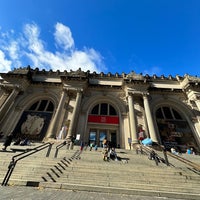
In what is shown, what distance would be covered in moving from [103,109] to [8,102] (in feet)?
42.0

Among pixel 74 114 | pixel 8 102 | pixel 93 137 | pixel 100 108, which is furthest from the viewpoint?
pixel 100 108

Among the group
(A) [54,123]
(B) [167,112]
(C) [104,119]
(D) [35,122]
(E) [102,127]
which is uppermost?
(B) [167,112]

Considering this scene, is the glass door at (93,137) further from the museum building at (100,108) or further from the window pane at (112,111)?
the window pane at (112,111)

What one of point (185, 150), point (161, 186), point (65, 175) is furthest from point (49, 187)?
point (185, 150)

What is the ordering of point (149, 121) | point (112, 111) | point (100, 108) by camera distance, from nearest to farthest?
1. point (149, 121)
2. point (112, 111)
3. point (100, 108)

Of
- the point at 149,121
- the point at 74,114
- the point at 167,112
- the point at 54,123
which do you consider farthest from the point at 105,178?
the point at 167,112

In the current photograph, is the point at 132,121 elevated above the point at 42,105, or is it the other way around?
the point at 42,105

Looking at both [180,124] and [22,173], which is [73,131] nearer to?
[22,173]

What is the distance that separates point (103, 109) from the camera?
18.4 meters

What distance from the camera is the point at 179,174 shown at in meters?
5.91

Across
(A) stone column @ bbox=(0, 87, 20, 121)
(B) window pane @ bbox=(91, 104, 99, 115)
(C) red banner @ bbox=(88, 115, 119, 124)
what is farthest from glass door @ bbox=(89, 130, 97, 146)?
(A) stone column @ bbox=(0, 87, 20, 121)

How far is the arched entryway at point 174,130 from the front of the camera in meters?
15.2

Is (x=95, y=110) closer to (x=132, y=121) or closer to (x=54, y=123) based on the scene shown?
(x=132, y=121)

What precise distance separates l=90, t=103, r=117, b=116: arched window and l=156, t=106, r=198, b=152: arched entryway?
20.9ft
